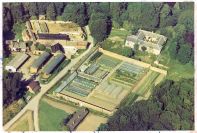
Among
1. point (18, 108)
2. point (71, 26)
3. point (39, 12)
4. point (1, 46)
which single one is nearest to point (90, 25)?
point (71, 26)

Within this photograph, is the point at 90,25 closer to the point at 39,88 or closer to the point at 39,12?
the point at 39,12

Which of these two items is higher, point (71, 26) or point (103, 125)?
point (71, 26)

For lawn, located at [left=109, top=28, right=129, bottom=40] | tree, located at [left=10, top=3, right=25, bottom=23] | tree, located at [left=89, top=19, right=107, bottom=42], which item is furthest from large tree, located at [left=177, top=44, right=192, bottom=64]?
tree, located at [left=10, top=3, right=25, bottom=23]

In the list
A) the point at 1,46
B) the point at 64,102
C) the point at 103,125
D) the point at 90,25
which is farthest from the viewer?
the point at 90,25

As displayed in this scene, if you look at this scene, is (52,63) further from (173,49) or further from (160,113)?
(160,113)

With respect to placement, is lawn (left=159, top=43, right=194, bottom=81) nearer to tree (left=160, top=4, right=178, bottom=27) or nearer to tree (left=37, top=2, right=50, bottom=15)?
tree (left=160, top=4, right=178, bottom=27)

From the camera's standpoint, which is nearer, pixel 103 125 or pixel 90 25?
pixel 103 125

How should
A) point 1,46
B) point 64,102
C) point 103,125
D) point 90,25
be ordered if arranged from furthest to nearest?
point 90,25, point 1,46, point 64,102, point 103,125

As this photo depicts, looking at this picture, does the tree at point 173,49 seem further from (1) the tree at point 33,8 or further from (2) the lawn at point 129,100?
(1) the tree at point 33,8
